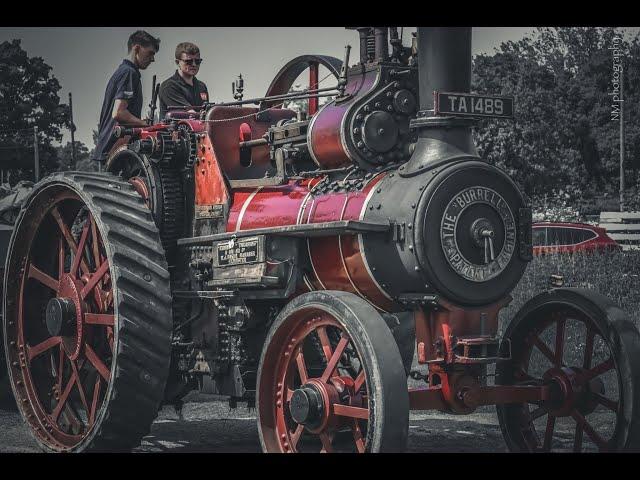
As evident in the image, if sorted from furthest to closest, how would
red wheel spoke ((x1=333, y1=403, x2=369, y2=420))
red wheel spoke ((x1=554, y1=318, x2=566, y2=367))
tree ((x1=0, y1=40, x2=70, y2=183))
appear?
tree ((x1=0, y1=40, x2=70, y2=183)) → red wheel spoke ((x1=554, y1=318, x2=566, y2=367)) → red wheel spoke ((x1=333, y1=403, x2=369, y2=420))

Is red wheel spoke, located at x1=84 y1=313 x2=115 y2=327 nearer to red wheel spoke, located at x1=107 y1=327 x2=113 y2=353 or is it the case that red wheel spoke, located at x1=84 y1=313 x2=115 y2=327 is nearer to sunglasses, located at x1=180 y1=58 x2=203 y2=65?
red wheel spoke, located at x1=107 y1=327 x2=113 y2=353

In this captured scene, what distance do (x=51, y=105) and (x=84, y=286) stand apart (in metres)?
3.02

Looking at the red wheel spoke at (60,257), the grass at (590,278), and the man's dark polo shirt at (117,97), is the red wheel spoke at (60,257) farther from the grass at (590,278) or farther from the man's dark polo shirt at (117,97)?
the grass at (590,278)

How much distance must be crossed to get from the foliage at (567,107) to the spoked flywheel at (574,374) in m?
3.46

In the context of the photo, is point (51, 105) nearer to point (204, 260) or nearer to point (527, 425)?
point (204, 260)

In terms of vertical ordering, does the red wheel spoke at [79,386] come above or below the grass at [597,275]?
below

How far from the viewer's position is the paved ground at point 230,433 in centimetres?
740

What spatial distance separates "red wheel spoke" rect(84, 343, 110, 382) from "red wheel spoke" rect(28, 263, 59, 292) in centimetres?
63

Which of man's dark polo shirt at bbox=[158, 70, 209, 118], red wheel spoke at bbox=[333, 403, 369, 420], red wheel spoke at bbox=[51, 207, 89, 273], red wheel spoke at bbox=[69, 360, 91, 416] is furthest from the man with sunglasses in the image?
red wheel spoke at bbox=[333, 403, 369, 420]

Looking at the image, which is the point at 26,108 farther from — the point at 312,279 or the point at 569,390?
the point at 569,390

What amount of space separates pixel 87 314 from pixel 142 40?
2060mm

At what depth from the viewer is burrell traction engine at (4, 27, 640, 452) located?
5699mm

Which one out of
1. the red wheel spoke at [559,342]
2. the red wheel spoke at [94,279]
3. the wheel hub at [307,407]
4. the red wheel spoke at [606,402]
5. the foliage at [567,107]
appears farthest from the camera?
the foliage at [567,107]

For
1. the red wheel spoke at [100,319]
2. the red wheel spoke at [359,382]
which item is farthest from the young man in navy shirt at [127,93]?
Result: the red wheel spoke at [359,382]
